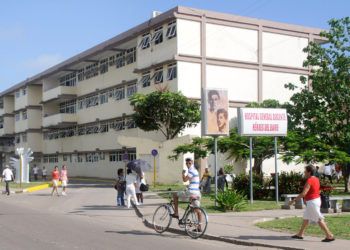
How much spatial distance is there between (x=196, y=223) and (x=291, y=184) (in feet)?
40.7

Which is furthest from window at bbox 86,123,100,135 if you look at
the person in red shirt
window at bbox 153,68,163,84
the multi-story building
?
the person in red shirt

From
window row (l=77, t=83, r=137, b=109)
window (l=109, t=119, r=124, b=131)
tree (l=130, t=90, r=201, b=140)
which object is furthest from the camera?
window (l=109, t=119, r=124, b=131)

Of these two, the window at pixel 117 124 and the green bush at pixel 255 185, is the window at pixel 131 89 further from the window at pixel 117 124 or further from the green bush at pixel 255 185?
the green bush at pixel 255 185

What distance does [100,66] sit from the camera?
5656 centimetres

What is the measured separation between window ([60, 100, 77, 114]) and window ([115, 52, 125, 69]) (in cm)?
1200

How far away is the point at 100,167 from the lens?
56.6 meters

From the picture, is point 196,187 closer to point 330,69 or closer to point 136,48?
point 330,69

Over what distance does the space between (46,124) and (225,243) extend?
57.2m

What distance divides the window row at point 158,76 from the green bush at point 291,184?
1946 cm

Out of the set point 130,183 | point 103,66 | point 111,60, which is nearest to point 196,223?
point 130,183

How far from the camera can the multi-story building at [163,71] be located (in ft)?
140

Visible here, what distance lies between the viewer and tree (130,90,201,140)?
126 ft

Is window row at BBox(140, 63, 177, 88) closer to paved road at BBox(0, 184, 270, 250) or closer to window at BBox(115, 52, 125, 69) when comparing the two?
window at BBox(115, 52, 125, 69)

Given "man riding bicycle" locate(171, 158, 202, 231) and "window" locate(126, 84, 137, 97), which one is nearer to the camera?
"man riding bicycle" locate(171, 158, 202, 231)
